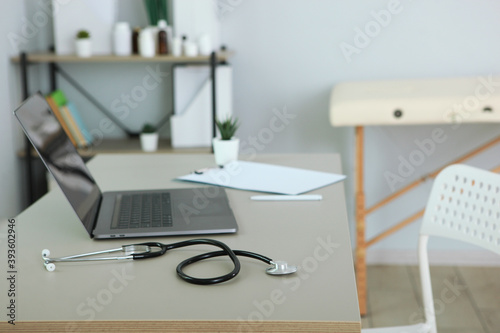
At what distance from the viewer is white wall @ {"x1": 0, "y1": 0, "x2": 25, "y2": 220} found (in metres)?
2.60

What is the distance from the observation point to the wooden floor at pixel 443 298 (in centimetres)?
249

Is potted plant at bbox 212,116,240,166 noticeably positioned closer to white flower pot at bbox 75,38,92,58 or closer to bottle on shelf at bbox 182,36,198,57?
bottle on shelf at bbox 182,36,198,57

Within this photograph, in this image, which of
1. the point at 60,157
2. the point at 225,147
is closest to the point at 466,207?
the point at 225,147

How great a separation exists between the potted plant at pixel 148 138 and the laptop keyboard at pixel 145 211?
1246 millimetres

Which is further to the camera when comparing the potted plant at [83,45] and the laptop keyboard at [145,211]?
the potted plant at [83,45]

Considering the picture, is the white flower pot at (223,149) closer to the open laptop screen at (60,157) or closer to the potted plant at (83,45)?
the open laptop screen at (60,157)

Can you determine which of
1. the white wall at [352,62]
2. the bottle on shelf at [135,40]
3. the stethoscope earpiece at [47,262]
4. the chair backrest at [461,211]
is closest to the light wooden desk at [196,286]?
the stethoscope earpiece at [47,262]

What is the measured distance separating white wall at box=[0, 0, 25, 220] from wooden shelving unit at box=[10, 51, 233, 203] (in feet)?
0.14

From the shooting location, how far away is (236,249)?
3.63 feet

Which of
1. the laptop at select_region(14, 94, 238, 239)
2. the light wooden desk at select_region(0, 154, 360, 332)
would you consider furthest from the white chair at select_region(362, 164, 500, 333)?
the laptop at select_region(14, 94, 238, 239)

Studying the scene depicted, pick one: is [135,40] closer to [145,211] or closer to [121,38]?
[121,38]

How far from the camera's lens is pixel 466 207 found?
Result: 1.53 meters

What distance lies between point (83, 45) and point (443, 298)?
1.82 meters

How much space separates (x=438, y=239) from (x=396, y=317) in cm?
61
